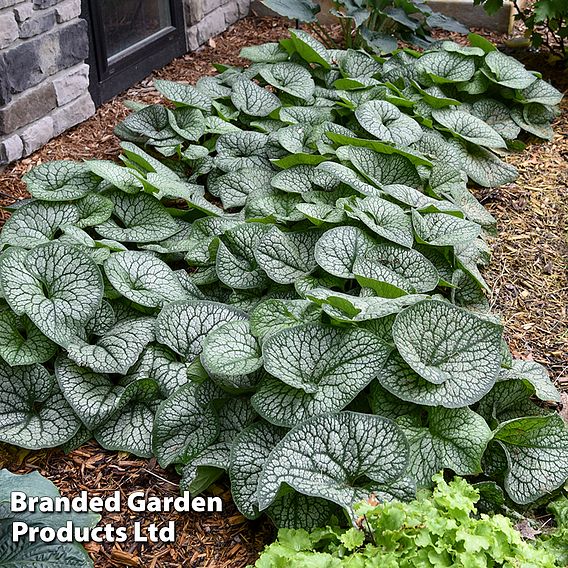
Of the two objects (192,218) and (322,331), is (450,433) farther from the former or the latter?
(192,218)

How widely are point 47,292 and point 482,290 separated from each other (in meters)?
1.48

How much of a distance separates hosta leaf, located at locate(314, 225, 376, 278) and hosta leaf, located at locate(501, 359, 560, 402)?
1.85 feet

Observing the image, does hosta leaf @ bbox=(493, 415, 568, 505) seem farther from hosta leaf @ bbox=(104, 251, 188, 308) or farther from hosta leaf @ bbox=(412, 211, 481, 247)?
hosta leaf @ bbox=(104, 251, 188, 308)

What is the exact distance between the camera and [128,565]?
1945 millimetres

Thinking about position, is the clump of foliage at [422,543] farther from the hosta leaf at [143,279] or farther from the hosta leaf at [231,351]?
the hosta leaf at [143,279]

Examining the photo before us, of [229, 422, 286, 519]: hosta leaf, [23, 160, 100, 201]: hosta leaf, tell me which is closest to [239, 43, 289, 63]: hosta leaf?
[23, 160, 100, 201]: hosta leaf

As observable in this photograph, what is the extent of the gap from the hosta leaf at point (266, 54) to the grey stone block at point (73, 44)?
2.62ft

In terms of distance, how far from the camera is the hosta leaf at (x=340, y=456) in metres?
1.93

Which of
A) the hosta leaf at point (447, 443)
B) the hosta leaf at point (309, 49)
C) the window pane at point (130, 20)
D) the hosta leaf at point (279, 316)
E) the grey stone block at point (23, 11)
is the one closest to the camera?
the hosta leaf at point (447, 443)

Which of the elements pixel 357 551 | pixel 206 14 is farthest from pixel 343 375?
pixel 206 14

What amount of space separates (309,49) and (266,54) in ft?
1.05

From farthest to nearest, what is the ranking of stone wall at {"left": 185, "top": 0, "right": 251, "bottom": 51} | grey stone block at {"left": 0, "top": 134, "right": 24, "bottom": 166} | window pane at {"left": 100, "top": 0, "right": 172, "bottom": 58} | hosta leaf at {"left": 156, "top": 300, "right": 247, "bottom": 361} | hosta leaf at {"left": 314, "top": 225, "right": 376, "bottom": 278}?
stone wall at {"left": 185, "top": 0, "right": 251, "bottom": 51} → window pane at {"left": 100, "top": 0, "right": 172, "bottom": 58} → grey stone block at {"left": 0, "top": 134, "right": 24, "bottom": 166} → hosta leaf at {"left": 314, "top": 225, "right": 376, "bottom": 278} → hosta leaf at {"left": 156, "top": 300, "right": 247, "bottom": 361}

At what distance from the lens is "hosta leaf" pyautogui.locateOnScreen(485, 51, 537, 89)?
3921mm

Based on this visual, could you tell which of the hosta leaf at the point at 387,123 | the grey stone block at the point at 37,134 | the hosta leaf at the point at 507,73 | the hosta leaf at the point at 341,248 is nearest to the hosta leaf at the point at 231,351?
the hosta leaf at the point at 341,248
